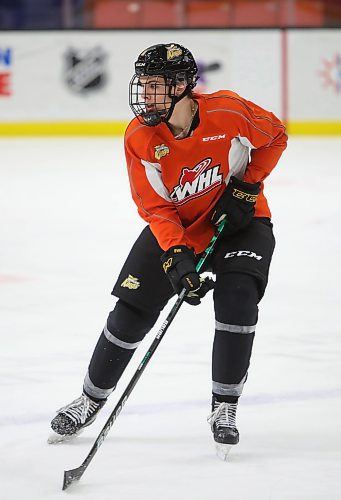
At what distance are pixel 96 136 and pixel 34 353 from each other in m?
6.56

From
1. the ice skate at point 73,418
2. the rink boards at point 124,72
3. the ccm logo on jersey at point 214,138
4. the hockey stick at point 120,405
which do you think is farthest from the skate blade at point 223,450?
the rink boards at point 124,72

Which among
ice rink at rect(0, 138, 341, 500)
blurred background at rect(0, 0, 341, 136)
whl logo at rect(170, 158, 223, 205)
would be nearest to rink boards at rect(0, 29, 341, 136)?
blurred background at rect(0, 0, 341, 136)

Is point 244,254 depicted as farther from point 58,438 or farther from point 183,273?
point 58,438

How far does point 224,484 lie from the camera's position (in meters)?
2.26

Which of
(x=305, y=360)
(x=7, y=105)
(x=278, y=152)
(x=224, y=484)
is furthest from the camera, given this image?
(x=7, y=105)

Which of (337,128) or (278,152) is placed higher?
(278,152)

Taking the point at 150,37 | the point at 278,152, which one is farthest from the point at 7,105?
the point at 278,152

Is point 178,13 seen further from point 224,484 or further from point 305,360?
point 224,484

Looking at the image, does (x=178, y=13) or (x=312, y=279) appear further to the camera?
(x=178, y=13)

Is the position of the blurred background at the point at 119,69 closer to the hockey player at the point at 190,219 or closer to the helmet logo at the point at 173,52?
the hockey player at the point at 190,219

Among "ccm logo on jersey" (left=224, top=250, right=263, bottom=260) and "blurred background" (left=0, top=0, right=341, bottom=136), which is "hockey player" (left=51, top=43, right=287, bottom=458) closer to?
"ccm logo on jersey" (left=224, top=250, right=263, bottom=260)

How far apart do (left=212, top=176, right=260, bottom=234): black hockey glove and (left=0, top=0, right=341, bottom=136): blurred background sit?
707cm

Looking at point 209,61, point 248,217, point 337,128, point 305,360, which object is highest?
point 248,217

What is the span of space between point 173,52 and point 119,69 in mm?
7262
